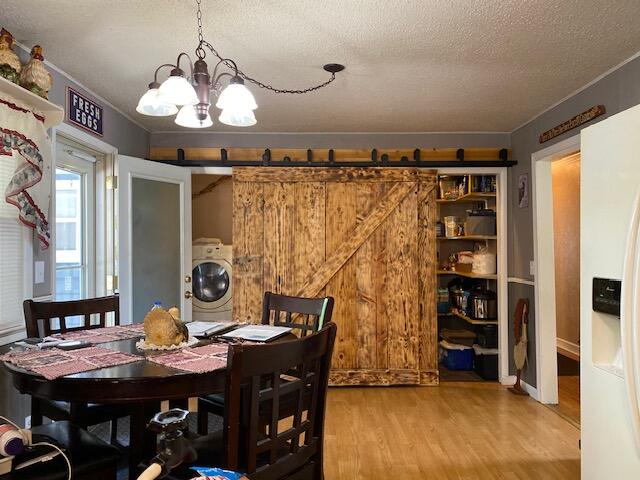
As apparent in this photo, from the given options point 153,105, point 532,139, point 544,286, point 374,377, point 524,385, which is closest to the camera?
point 153,105

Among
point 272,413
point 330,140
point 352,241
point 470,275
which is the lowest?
point 272,413

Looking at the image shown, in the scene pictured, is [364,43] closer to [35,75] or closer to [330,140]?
[35,75]

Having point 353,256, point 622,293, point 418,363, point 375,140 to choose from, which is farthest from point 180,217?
point 622,293

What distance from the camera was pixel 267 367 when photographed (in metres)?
1.38

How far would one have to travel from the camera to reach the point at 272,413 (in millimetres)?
1433

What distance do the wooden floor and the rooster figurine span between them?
2564mm

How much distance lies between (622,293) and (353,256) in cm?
280

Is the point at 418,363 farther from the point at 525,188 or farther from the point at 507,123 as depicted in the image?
the point at 507,123

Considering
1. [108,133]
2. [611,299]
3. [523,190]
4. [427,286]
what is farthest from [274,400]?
[523,190]

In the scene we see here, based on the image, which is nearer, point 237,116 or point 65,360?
point 65,360

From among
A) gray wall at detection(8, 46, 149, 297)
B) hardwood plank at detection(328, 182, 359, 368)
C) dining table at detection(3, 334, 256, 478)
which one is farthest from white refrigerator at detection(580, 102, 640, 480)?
gray wall at detection(8, 46, 149, 297)

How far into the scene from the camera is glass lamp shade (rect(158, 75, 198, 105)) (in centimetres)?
183

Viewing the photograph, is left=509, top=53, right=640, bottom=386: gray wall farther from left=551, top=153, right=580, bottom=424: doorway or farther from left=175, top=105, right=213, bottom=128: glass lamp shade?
left=175, top=105, right=213, bottom=128: glass lamp shade

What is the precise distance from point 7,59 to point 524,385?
434 centimetres
